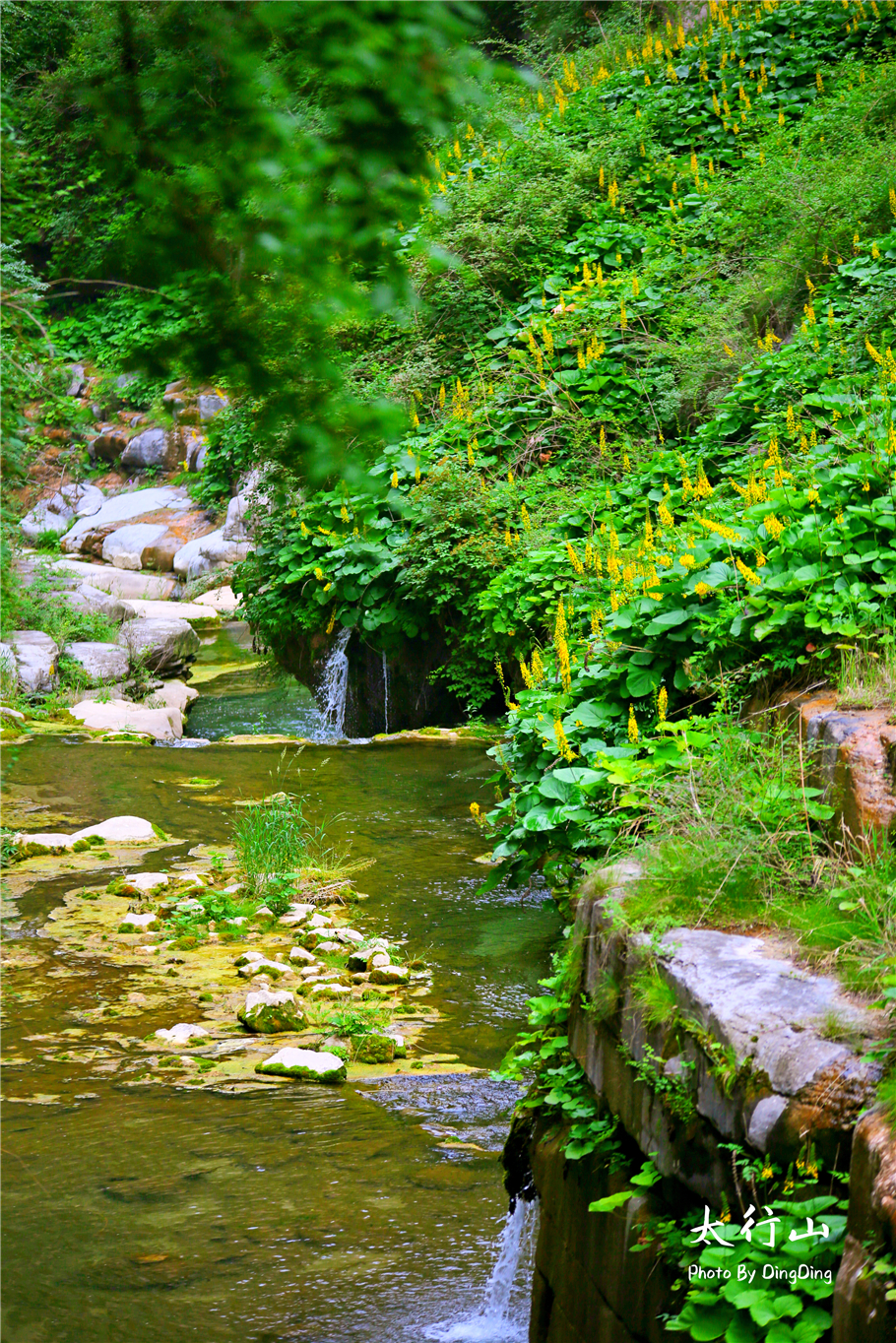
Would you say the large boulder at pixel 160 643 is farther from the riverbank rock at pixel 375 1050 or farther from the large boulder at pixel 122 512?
the riverbank rock at pixel 375 1050

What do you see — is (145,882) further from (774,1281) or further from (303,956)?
(774,1281)

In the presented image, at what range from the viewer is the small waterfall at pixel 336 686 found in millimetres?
9875

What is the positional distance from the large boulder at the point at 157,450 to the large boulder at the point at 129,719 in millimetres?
11580

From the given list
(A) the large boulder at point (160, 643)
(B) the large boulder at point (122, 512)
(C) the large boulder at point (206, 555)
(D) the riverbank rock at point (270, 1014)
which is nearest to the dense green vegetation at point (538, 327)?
(D) the riverbank rock at point (270, 1014)

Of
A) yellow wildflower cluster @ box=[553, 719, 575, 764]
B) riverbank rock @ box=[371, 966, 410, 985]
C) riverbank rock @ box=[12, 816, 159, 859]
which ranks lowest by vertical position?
riverbank rock @ box=[371, 966, 410, 985]

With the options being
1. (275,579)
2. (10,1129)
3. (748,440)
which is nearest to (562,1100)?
(10,1129)

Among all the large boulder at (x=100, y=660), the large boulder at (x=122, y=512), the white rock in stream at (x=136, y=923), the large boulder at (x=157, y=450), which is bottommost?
the white rock in stream at (x=136, y=923)

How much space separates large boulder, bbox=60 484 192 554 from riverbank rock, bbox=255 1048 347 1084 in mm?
17106

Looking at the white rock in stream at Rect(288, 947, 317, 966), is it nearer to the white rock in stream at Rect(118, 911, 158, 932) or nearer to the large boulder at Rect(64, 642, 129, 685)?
the white rock in stream at Rect(118, 911, 158, 932)

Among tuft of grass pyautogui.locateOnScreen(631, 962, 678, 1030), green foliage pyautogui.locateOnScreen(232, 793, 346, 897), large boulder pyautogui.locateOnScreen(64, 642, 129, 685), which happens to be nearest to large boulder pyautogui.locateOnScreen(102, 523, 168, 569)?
large boulder pyautogui.locateOnScreen(64, 642, 129, 685)

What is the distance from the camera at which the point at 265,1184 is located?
3617mm

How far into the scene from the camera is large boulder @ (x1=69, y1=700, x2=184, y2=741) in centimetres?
1053

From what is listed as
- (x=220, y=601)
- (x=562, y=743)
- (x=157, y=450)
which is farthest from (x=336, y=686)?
(x=157, y=450)

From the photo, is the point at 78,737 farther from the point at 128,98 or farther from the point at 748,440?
the point at 128,98
